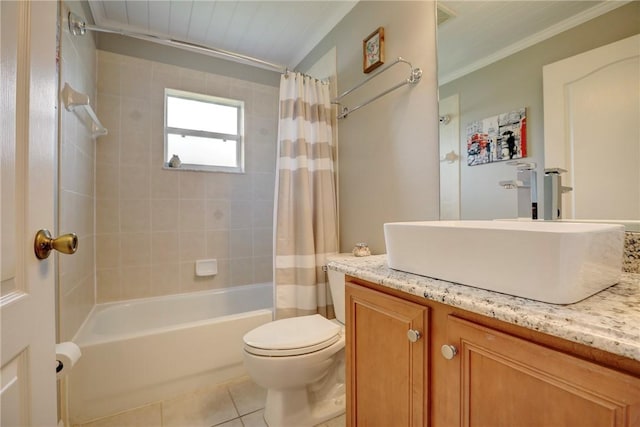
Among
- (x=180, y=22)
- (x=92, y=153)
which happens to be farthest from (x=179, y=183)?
(x=180, y=22)

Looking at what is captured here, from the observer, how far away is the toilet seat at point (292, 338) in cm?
122

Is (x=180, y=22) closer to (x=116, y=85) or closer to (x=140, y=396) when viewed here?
(x=116, y=85)

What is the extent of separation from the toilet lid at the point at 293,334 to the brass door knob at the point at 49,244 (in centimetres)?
87

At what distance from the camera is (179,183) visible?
7.48 feet

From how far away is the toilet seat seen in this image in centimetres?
122

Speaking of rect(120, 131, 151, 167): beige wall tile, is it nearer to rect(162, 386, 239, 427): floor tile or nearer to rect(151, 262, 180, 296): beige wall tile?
rect(151, 262, 180, 296): beige wall tile

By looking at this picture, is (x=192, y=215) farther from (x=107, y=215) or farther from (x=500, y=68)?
(x=500, y=68)

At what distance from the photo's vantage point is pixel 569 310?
1.63 feet

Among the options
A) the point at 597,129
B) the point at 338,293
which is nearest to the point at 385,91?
the point at 597,129

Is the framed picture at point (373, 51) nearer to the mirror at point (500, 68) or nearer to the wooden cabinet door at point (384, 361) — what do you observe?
the mirror at point (500, 68)

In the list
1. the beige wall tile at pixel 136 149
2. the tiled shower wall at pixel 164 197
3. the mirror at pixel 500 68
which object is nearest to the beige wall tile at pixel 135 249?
the tiled shower wall at pixel 164 197

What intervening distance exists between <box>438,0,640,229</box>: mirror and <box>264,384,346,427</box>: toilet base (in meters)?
1.14

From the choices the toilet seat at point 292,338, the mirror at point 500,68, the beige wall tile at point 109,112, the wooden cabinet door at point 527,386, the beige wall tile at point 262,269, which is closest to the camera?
the wooden cabinet door at point 527,386

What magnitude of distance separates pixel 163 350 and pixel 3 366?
1.28 metres
